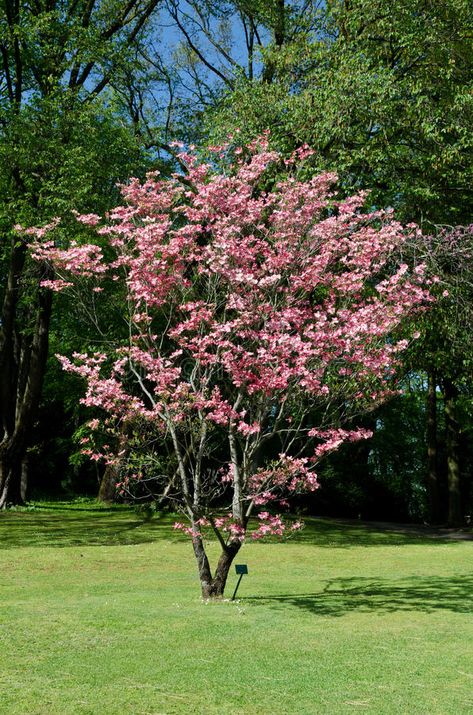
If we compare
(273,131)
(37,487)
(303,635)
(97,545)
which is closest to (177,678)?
(303,635)

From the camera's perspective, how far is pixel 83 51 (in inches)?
809

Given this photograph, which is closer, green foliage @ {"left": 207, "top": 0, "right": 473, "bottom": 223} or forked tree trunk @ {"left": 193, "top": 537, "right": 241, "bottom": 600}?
forked tree trunk @ {"left": 193, "top": 537, "right": 241, "bottom": 600}

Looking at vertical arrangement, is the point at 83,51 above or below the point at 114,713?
above

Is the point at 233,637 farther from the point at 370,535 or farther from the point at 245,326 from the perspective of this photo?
the point at 370,535

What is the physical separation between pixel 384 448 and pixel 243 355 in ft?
104

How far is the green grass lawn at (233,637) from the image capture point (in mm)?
5645

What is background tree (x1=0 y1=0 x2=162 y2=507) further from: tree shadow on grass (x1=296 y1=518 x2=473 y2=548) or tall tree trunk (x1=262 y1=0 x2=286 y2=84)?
tree shadow on grass (x1=296 y1=518 x2=473 y2=548)

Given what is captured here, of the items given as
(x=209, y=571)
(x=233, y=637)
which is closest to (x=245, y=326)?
(x=209, y=571)

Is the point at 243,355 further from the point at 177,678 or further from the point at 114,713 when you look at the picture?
the point at 114,713

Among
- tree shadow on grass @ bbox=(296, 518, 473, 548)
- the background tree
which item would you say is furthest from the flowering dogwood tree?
tree shadow on grass @ bbox=(296, 518, 473, 548)

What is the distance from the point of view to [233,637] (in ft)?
25.3

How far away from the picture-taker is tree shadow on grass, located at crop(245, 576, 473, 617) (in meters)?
10.2

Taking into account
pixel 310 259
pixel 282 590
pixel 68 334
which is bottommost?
pixel 282 590

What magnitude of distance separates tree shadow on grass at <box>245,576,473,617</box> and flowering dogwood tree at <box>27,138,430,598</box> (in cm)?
122
